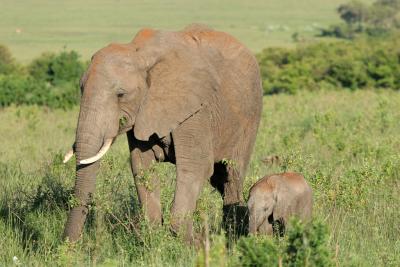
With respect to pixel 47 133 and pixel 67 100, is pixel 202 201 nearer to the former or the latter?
pixel 47 133

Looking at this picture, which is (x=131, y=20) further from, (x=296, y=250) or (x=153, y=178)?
(x=296, y=250)

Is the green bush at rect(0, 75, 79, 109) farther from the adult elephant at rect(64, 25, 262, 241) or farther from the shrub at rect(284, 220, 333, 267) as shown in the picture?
the shrub at rect(284, 220, 333, 267)

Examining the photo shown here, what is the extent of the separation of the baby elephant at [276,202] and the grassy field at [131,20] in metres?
50.6

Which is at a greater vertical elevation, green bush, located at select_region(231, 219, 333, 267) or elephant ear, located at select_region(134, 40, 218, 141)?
elephant ear, located at select_region(134, 40, 218, 141)

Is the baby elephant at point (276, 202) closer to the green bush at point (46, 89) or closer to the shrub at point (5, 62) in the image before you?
the green bush at point (46, 89)

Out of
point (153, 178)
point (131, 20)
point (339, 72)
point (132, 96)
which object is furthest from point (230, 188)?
point (131, 20)

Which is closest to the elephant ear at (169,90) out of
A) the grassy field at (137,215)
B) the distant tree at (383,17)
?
the grassy field at (137,215)

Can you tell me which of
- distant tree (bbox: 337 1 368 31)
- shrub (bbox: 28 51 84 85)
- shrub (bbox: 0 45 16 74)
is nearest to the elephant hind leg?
shrub (bbox: 28 51 84 85)

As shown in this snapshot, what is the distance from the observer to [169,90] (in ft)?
23.6

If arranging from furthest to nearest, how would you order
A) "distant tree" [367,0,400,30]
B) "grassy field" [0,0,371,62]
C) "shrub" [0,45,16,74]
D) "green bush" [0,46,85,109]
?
"distant tree" [367,0,400,30], "grassy field" [0,0,371,62], "shrub" [0,45,16,74], "green bush" [0,46,85,109]

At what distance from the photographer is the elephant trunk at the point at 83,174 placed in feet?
21.6

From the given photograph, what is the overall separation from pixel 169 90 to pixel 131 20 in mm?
73930

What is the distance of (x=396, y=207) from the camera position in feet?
26.8

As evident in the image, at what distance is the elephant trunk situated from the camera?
6598 mm
